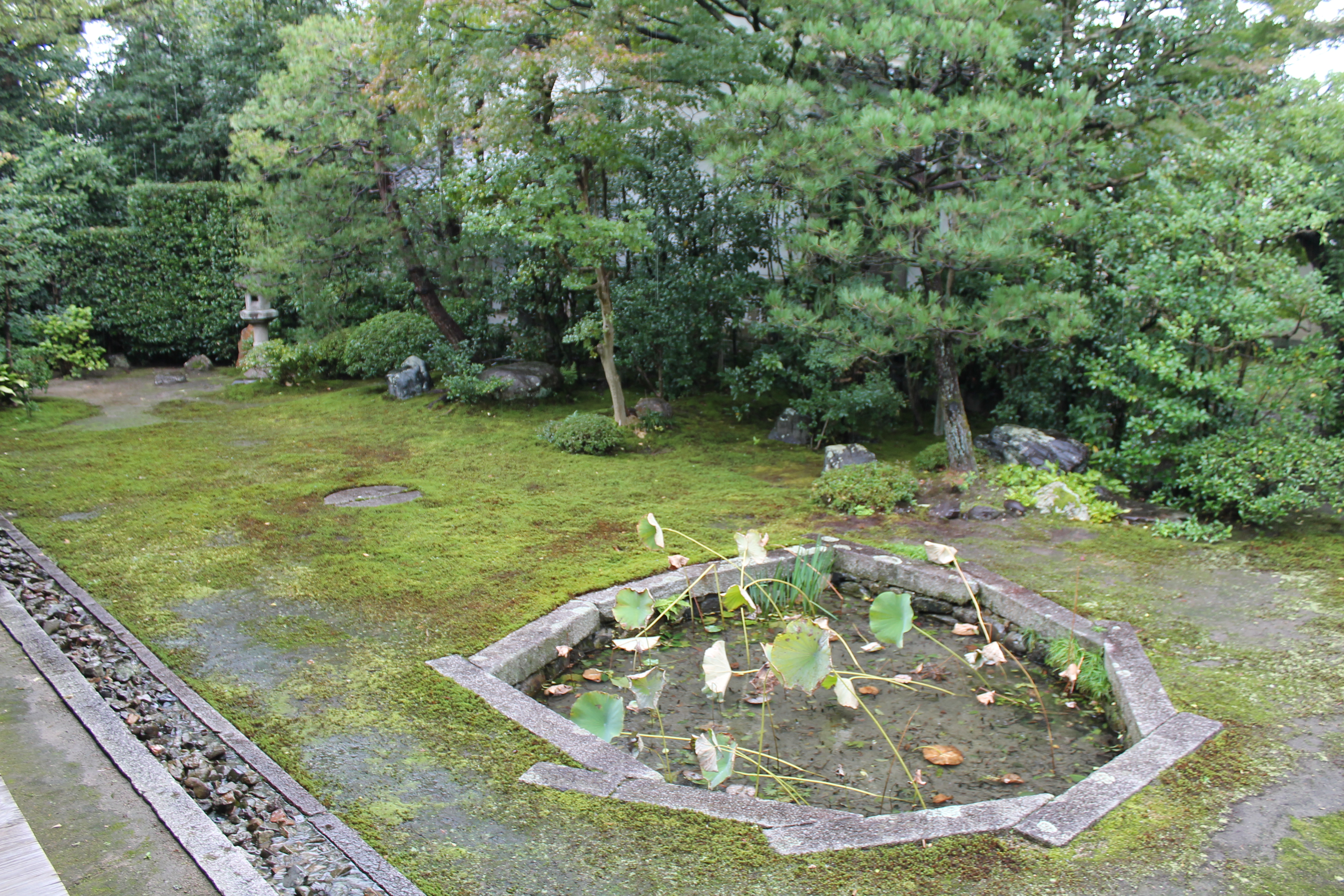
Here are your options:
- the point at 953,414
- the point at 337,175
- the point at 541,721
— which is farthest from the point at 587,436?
the point at 337,175

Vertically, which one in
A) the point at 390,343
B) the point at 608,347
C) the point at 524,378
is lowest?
the point at 524,378

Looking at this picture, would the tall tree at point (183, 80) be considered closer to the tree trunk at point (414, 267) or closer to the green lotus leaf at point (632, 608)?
the tree trunk at point (414, 267)

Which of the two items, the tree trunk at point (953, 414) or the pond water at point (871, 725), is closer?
the pond water at point (871, 725)

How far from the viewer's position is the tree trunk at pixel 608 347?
895 centimetres

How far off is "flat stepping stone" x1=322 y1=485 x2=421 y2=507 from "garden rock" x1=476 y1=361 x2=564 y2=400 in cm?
340

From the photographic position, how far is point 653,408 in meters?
9.79

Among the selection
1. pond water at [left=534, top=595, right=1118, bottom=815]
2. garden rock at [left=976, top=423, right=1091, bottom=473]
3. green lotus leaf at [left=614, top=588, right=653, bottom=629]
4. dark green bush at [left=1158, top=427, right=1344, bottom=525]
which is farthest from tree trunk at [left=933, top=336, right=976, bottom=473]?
green lotus leaf at [left=614, top=588, right=653, bottom=629]

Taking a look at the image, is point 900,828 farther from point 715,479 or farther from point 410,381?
point 410,381

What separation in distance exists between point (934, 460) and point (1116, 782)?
188 inches

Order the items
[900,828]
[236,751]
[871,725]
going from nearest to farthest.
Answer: [900,828] < [236,751] < [871,725]

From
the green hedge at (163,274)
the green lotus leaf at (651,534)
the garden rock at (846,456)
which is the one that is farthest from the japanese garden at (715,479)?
the green hedge at (163,274)

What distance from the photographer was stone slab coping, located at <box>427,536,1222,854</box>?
283 cm

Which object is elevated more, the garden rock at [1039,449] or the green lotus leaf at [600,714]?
the garden rock at [1039,449]

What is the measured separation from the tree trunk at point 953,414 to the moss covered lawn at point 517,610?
3.60ft
